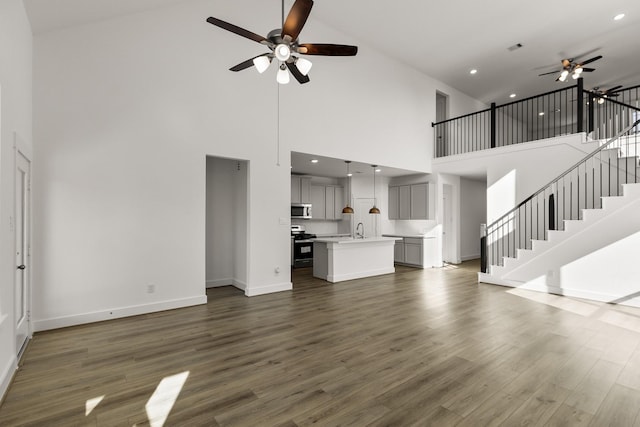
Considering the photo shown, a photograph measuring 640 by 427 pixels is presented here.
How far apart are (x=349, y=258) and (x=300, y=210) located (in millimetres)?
2364

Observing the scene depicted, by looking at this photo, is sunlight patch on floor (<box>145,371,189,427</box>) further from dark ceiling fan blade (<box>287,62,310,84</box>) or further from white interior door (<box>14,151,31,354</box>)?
dark ceiling fan blade (<box>287,62,310,84</box>)

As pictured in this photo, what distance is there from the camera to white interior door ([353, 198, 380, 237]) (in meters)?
9.55

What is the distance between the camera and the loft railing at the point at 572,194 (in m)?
5.71

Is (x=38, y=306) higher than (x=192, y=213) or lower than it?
lower

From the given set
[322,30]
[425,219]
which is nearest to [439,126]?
[425,219]

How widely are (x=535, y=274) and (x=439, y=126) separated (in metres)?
5.08

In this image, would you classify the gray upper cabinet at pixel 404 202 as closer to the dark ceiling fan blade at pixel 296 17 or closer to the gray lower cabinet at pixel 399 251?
the gray lower cabinet at pixel 399 251

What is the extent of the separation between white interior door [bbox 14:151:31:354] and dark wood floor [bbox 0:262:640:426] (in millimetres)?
250

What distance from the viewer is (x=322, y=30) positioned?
647 cm

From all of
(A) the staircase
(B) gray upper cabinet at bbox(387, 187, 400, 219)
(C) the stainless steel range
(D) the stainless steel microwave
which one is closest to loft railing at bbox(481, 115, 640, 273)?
(A) the staircase

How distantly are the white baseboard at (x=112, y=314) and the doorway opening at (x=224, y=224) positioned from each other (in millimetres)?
1174

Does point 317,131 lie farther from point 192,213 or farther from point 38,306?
point 38,306

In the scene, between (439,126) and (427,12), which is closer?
(427,12)

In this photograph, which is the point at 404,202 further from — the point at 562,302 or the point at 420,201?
the point at 562,302
